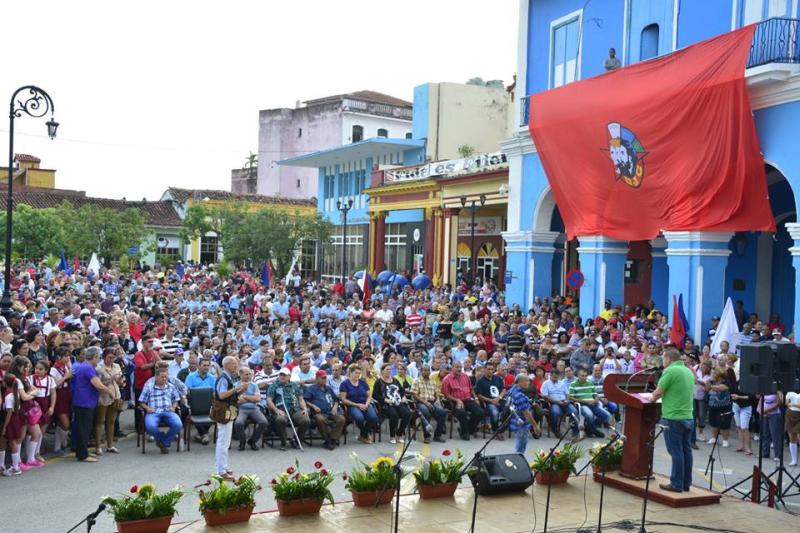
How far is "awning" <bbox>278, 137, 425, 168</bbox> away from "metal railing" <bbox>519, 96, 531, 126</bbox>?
17.3 metres

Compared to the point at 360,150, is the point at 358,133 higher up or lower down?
higher up

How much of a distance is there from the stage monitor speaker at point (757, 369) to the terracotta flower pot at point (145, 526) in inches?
291

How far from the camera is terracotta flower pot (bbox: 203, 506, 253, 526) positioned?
8758mm

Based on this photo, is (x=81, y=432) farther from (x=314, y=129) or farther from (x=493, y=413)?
(x=314, y=129)

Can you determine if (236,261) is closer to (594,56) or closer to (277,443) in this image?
(594,56)

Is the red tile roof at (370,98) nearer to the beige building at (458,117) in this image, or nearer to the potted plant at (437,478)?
the beige building at (458,117)

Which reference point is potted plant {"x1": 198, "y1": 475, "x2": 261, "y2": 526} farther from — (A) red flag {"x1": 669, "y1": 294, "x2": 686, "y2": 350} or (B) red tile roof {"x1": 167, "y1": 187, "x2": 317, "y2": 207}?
(B) red tile roof {"x1": 167, "y1": 187, "x2": 317, "y2": 207}

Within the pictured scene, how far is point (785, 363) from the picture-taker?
427 inches

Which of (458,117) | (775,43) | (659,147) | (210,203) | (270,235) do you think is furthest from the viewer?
(210,203)

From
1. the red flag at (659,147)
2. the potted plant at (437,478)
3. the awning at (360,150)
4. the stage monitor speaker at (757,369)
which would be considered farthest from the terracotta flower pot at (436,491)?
the awning at (360,150)

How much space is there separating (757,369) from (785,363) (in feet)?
1.26

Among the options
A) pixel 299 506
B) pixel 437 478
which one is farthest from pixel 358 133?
pixel 299 506

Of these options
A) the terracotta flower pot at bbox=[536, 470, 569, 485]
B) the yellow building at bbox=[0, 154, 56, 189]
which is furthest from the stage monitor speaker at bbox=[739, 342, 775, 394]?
the yellow building at bbox=[0, 154, 56, 189]

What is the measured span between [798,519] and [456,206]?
27586 millimetres
